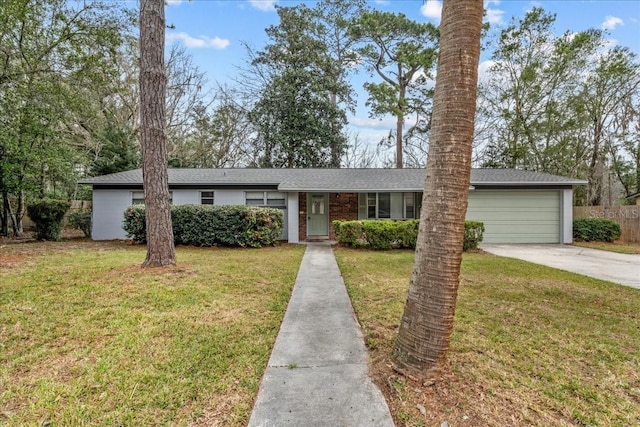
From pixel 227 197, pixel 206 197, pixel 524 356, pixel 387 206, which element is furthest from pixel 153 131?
pixel 387 206

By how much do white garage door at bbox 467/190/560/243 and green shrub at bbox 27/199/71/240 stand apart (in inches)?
621

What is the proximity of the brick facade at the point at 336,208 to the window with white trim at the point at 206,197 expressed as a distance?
147 inches

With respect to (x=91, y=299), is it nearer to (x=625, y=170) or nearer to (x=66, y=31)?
(x=66, y=31)

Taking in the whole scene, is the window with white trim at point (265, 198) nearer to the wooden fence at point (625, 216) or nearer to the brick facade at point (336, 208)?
the brick facade at point (336, 208)

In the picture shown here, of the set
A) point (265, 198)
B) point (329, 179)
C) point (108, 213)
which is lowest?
point (108, 213)

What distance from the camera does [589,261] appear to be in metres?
8.98

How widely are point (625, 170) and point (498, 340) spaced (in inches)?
1047

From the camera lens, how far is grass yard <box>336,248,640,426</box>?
2295 mm

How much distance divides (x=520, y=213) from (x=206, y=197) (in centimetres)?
1325

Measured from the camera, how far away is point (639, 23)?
12.5 m

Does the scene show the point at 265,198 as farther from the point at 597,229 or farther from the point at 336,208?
the point at 597,229

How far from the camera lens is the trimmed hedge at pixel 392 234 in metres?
10.8

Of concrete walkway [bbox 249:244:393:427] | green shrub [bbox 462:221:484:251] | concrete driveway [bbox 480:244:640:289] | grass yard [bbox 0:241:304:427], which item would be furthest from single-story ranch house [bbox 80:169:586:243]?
concrete walkway [bbox 249:244:393:427]

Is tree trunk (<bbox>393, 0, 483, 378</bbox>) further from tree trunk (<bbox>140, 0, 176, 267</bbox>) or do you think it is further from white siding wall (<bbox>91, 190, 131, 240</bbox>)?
white siding wall (<bbox>91, 190, 131, 240</bbox>)
